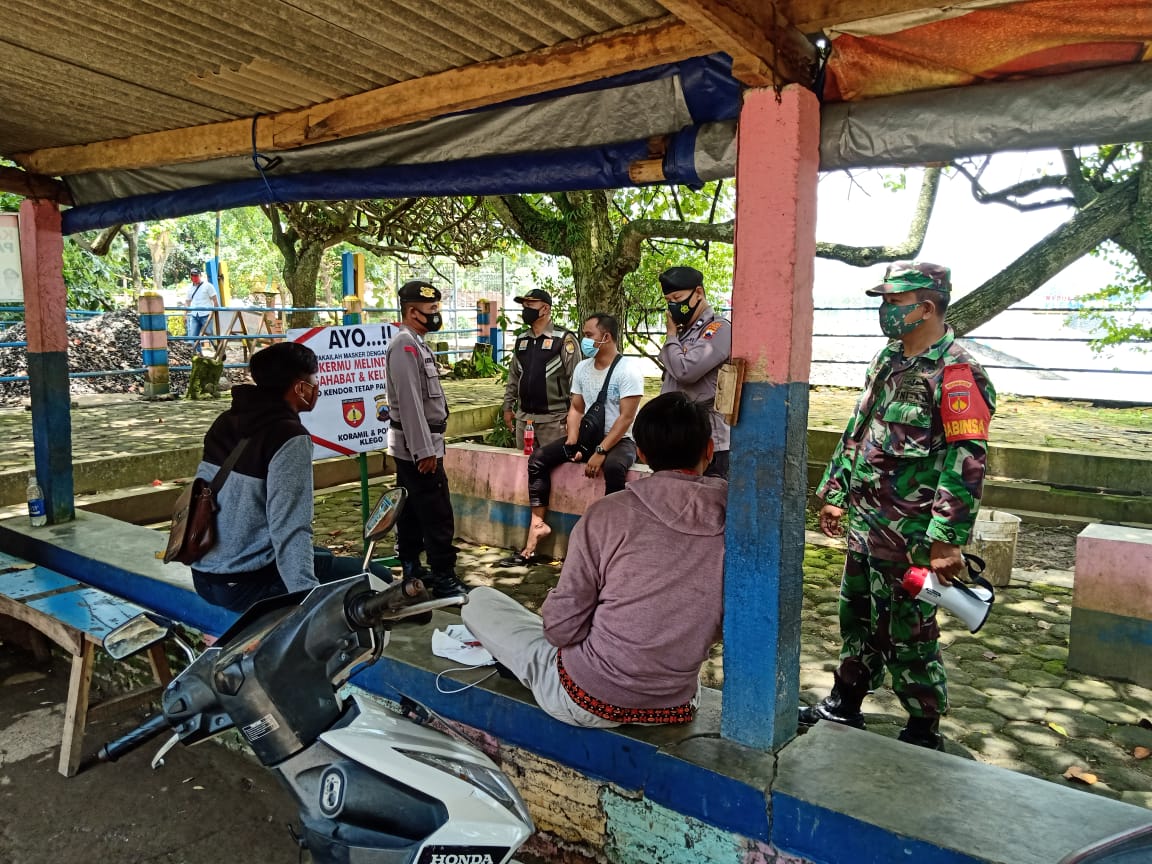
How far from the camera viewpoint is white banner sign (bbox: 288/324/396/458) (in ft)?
15.5

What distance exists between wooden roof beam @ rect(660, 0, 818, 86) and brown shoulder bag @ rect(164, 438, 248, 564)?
2.06 metres

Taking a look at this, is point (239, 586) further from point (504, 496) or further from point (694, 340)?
point (504, 496)

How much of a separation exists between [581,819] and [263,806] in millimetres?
1269

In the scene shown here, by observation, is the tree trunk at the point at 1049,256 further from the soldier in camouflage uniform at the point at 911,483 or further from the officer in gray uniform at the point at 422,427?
the officer in gray uniform at the point at 422,427

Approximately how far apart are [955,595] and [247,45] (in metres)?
3.11

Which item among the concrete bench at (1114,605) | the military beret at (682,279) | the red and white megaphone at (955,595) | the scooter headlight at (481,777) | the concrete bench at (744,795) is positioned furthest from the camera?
the military beret at (682,279)

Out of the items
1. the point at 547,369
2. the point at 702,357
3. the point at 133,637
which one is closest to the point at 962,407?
the point at 702,357

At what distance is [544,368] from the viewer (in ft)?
19.2

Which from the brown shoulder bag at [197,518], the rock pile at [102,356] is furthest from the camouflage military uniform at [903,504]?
the rock pile at [102,356]

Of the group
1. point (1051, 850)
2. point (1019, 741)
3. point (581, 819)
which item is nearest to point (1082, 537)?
point (1019, 741)

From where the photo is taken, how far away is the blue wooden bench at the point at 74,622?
10.7 ft

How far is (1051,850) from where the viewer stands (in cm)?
191

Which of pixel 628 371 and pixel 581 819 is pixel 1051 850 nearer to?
pixel 581 819

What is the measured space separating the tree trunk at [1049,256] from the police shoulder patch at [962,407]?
3262 mm
